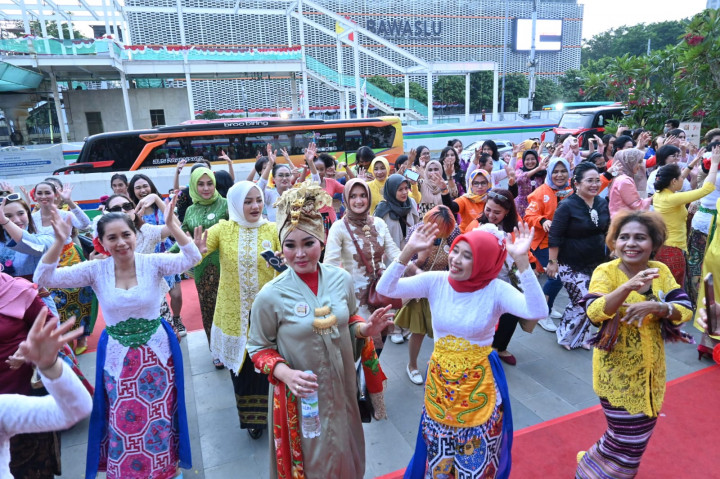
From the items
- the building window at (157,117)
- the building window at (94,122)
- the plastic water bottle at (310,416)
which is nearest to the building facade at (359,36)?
the building window at (157,117)

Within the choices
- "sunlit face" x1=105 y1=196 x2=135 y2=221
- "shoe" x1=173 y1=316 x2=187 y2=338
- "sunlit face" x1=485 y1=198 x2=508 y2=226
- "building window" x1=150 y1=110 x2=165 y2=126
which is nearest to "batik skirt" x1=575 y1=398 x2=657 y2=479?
"sunlit face" x1=485 y1=198 x2=508 y2=226

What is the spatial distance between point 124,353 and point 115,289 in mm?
373

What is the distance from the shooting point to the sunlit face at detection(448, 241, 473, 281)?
2.15 m

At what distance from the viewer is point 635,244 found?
236 centimetres

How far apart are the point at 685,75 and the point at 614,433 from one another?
8.61m

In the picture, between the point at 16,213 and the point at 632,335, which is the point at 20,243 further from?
the point at 632,335

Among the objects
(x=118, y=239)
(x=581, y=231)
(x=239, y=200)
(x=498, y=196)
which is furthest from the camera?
(x=581, y=231)

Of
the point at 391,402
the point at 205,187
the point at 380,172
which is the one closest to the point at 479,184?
the point at 380,172

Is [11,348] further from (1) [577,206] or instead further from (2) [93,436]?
(1) [577,206]

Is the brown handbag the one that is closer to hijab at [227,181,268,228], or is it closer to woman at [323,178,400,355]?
woman at [323,178,400,355]

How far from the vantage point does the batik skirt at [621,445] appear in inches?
94.8

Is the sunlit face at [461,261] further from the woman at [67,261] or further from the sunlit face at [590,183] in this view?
the woman at [67,261]

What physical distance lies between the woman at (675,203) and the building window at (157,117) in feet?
82.0

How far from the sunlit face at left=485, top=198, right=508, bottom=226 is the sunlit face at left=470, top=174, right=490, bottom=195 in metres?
1.09
